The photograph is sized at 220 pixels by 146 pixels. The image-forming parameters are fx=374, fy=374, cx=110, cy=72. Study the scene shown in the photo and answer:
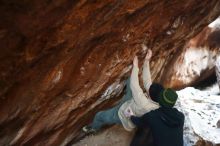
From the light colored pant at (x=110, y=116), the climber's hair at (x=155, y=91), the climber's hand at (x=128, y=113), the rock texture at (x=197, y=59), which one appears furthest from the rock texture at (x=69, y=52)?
the rock texture at (x=197, y=59)

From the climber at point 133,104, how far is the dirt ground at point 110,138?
0.18 metres

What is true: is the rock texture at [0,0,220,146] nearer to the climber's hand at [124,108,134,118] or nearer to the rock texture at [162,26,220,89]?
the climber's hand at [124,108,134,118]

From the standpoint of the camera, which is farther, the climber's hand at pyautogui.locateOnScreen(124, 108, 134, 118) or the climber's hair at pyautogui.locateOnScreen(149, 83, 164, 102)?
the climber's hand at pyautogui.locateOnScreen(124, 108, 134, 118)

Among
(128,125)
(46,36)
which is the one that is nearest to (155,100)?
(128,125)

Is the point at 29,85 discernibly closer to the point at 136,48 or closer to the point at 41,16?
the point at 41,16

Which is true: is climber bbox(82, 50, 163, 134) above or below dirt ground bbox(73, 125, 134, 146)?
above

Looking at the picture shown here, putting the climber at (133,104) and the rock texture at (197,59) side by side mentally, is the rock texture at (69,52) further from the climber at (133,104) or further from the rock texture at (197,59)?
the rock texture at (197,59)

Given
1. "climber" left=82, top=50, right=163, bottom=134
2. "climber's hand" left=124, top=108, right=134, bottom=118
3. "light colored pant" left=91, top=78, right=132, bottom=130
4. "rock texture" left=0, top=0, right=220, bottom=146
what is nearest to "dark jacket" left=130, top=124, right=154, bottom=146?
"climber" left=82, top=50, right=163, bottom=134

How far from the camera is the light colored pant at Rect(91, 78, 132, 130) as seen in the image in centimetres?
565

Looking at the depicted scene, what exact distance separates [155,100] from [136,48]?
973 millimetres

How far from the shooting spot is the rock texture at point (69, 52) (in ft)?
12.4

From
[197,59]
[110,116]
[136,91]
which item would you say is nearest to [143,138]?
[110,116]

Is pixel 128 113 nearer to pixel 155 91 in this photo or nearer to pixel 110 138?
pixel 155 91

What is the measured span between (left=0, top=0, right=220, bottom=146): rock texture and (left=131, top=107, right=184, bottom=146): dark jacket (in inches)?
42.9
